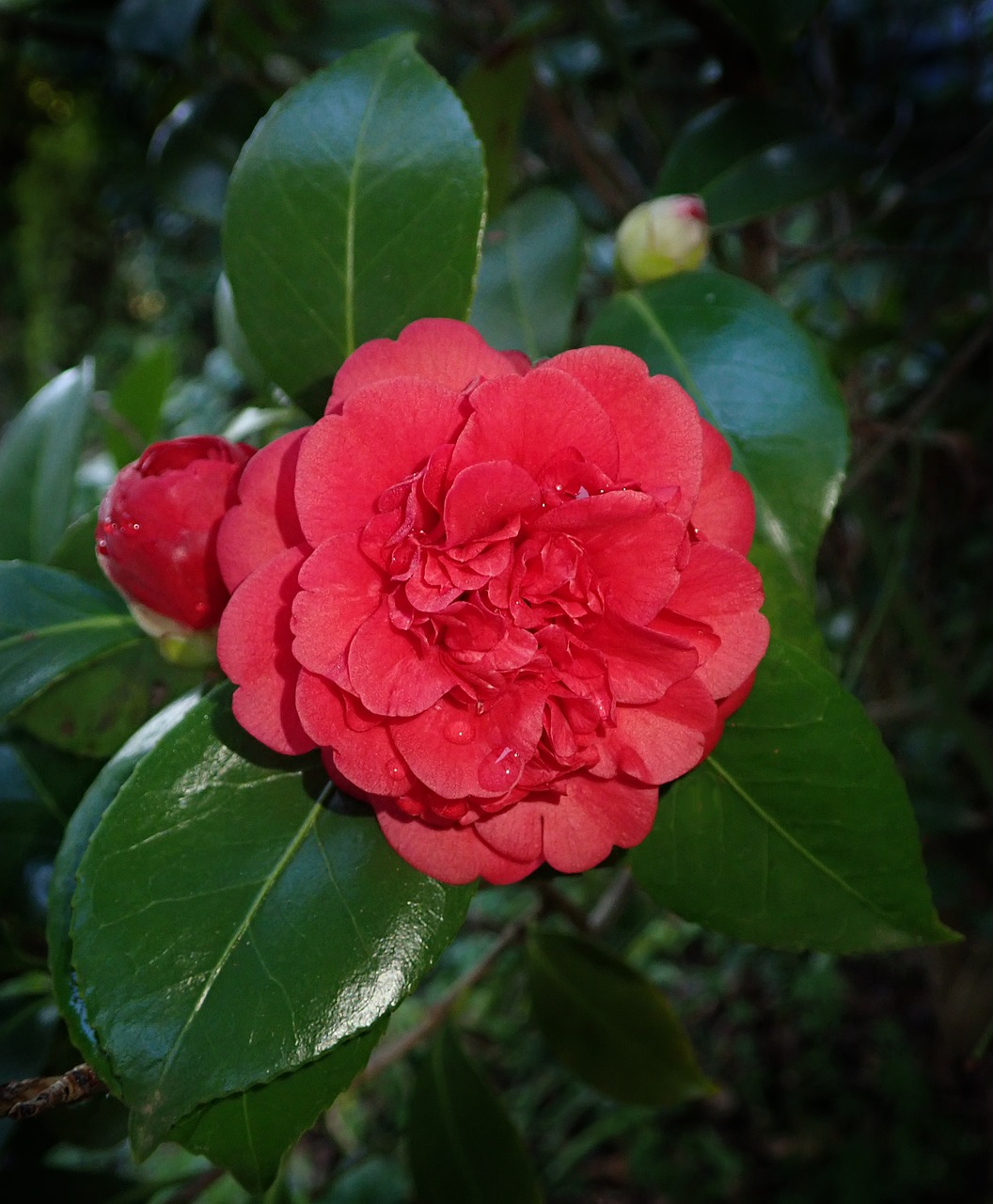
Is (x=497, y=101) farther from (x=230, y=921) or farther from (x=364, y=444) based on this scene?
(x=230, y=921)

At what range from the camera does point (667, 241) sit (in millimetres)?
715

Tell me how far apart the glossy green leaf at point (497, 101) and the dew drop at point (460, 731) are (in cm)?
65

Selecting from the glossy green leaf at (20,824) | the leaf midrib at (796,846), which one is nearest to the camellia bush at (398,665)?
the leaf midrib at (796,846)

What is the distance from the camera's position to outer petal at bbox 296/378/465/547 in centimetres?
40

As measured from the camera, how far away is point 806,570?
1.82 feet

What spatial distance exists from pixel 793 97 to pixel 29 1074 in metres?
1.33

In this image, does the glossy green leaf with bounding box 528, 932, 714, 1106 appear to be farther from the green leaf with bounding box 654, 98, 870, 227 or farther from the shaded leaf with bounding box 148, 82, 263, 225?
the shaded leaf with bounding box 148, 82, 263, 225

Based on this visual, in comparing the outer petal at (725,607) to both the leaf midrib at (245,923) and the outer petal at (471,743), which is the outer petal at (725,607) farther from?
the leaf midrib at (245,923)

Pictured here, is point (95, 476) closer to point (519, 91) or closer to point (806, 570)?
point (519, 91)

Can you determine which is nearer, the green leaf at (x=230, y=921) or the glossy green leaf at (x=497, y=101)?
the green leaf at (x=230, y=921)

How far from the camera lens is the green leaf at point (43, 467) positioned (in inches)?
28.8

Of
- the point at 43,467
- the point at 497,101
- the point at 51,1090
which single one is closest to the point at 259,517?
the point at 51,1090

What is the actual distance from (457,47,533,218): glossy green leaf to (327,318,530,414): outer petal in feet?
1.67

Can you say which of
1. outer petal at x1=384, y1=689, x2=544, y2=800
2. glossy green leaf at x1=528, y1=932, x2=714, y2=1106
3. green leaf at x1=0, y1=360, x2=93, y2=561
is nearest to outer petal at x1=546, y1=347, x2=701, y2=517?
outer petal at x1=384, y1=689, x2=544, y2=800
